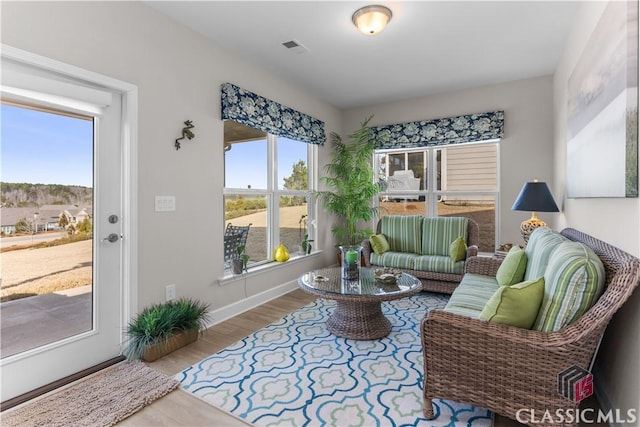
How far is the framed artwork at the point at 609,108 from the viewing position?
4.66 feet

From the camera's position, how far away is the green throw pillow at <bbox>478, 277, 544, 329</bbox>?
152cm

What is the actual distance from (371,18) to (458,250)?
2.48 meters

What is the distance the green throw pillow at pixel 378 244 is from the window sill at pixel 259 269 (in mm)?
868

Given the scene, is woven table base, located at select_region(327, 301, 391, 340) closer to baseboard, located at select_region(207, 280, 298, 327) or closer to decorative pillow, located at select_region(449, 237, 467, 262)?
baseboard, located at select_region(207, 280, 298, 327)

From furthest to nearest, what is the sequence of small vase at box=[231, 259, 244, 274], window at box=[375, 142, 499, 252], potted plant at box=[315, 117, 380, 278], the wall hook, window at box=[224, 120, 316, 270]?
1. potted plant at box=[315, 117, 380, 278]
2. window at box=[375, 142, 499, 252]
3. window at box=[224, 120, 316, 270]
4. small vase at box=[231, 259, 244, 274]
5. the wall hook

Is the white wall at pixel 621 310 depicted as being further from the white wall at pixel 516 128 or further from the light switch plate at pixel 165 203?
the light switch plate at pixel 165 203

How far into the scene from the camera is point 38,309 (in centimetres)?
200

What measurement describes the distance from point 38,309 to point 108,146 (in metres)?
1.14

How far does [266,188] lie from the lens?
373 centimetres

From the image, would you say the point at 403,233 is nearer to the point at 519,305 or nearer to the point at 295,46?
the point at 295,46

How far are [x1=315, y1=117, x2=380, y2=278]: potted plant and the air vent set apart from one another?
1.74m

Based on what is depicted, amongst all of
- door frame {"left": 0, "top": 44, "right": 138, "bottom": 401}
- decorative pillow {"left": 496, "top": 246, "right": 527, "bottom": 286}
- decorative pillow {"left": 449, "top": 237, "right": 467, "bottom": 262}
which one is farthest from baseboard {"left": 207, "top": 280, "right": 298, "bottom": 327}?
decorative pillow {"left": 496, "top": 246, "right": 527, "bottom": 286}

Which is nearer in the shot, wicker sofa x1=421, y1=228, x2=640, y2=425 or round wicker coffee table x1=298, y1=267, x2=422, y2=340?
wicker sofa x1=421, y1=228, x2=640, y2=425

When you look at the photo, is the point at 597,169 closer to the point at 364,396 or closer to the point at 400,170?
the point at 364,396
